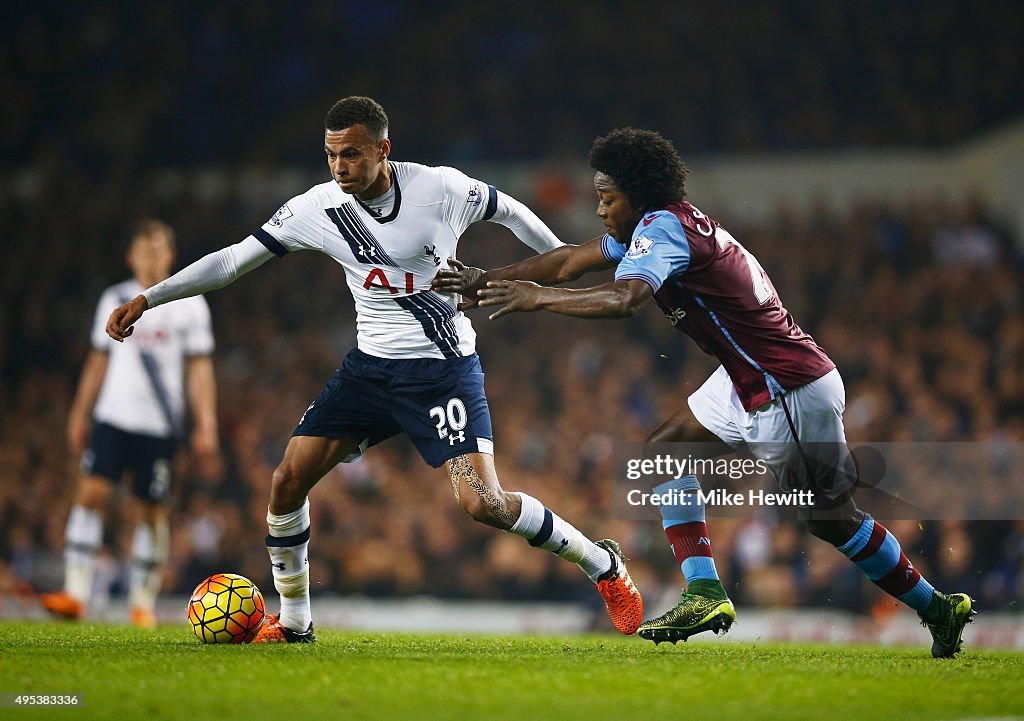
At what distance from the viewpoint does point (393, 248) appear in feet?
20.2

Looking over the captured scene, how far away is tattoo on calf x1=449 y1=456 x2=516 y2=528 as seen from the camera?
19.6 ft

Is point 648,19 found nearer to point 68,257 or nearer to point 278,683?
point 68,257

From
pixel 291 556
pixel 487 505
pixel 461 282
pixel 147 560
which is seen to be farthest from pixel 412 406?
pixel 147 560

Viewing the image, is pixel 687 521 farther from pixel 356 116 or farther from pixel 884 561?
pixel 356 116

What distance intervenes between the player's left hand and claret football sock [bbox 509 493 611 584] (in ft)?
3.73

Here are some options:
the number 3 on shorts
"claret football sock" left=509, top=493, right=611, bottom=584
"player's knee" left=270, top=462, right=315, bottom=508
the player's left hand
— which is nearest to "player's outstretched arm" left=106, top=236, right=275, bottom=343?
"player's knee" left=270, top=462, right=315, bottom=508

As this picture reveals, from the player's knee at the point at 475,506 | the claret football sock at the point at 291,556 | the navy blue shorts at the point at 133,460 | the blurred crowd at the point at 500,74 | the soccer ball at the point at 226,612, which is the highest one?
the blurred crowd at the point at 500,74

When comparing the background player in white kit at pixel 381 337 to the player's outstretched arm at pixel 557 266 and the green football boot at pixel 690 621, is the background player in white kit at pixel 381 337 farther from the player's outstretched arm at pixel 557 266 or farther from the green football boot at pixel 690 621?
the green football boot at pixel 690 621

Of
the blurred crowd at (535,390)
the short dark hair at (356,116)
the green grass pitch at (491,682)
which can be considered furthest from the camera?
the blurred crowd at (535,390)

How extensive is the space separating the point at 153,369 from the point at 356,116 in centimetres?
392

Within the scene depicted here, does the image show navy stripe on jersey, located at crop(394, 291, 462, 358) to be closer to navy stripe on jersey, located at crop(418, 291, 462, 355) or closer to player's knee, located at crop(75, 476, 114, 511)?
navy stripe on jersey, located at crop(418, 291, 462, 355)

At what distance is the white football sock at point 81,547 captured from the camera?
29.4ft

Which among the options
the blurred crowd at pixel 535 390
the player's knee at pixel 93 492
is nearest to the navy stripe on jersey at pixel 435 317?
the player's knee at pixel 93 492

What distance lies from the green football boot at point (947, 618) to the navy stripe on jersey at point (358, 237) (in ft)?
10.1
